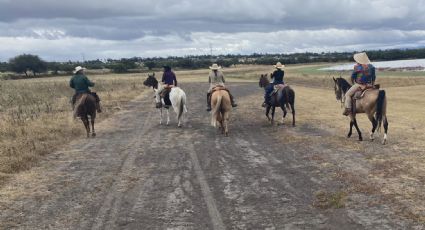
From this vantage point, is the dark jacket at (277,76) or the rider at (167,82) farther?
the rider at (167,82)

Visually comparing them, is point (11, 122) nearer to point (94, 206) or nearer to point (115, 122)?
point (115, 122)

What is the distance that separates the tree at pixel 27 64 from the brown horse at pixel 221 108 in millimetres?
121437

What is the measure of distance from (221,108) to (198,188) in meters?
7.64

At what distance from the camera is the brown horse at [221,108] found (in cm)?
1652

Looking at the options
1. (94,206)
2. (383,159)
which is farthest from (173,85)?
(94,206)

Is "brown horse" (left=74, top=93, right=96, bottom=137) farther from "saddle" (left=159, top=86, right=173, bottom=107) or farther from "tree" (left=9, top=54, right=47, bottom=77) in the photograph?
"tree" (left=9, top=54, right=47, bottom=77)

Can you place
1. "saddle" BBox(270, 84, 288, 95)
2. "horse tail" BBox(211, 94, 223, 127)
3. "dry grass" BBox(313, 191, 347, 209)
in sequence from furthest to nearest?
"saddle" BBox(270, 84, 288, 95), "horse tail" BBox(211, 94, 223, 127), "dry grass" BBox(313, 191, 347, 209)

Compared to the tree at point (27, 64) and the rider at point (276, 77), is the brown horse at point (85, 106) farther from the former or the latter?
the tree at point (27, 64)

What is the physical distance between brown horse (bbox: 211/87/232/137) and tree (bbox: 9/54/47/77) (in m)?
121

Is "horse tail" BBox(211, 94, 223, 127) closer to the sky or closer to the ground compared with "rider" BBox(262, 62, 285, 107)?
closer to the ground

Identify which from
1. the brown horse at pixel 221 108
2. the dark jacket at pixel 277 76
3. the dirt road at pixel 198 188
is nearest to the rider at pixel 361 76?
the dirt road at pixel 198 188

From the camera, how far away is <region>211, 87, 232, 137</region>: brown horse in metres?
16.5

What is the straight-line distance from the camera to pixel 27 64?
425ft

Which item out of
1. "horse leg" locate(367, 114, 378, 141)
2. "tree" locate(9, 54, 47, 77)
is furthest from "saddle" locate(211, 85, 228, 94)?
"tree" locate(9, 54, 47, 77)
